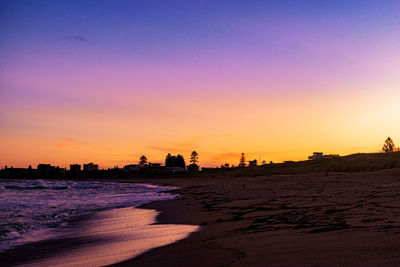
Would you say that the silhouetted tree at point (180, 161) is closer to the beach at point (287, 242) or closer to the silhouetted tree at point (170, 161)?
the silhouetted tree at point (170, 161)

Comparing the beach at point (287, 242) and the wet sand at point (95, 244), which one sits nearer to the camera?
the beach at point (287, 242)

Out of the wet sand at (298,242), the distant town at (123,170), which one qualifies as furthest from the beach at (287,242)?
the distant town at (123,170)

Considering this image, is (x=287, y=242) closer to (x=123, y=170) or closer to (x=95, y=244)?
(x=95, y=244)

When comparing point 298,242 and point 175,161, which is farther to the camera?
point 175,161

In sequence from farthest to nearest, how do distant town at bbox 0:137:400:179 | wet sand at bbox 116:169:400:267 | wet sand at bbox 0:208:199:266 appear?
distant town at bbox 0:137:400:179
wet sand at bbox 0:208:199:266
wet sand at bbox 116:169:400:267

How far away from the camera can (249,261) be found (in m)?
3.61

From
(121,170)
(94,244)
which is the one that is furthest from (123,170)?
(94,244)

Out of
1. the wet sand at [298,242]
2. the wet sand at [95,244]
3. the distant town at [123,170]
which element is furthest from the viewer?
the distant town at [123,170]

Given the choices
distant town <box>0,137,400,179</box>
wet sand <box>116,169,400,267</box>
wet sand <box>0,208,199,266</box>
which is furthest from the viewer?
distant town <box>0,137,400,179</box>

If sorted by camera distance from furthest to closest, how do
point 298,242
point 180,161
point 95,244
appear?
1. point 180,161
2. point 95,244
3. point 298,242

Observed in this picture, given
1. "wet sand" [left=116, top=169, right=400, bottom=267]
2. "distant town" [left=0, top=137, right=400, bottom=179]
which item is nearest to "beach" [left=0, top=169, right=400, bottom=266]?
"wet sand" [left=116, top=169, right=400, bottom=267]

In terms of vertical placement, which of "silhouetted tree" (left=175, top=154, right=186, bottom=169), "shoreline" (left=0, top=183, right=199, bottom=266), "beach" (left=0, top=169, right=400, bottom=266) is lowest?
"shoreline" (left=0, top=183, right=199, bottom=266)

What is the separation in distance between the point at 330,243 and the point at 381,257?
94cm

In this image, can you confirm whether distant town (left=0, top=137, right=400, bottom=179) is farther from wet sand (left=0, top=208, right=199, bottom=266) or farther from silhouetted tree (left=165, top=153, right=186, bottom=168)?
wet sand (left=0, top=208, right=199, bottom=266)
